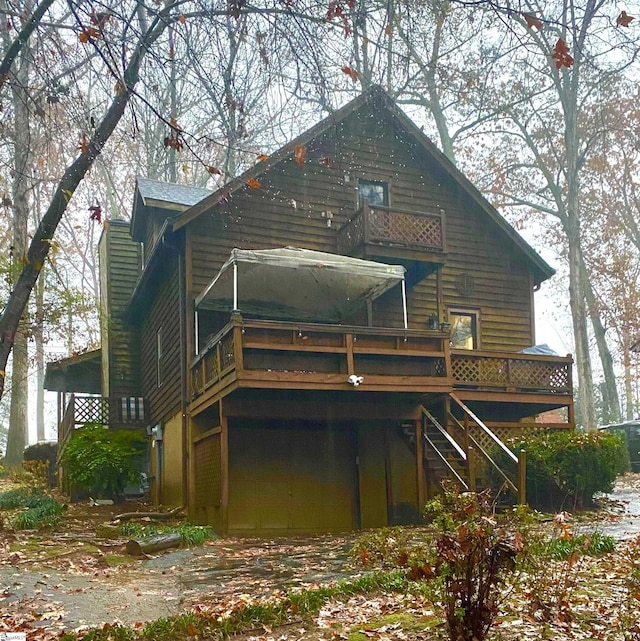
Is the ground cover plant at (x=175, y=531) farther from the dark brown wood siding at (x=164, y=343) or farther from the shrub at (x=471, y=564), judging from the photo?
the shrub at (x=471, y=564)

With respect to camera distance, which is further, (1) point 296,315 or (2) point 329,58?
(1) point 296,315

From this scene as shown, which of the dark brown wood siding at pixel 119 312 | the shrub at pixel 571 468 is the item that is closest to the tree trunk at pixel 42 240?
the shrub at pixel 571 468

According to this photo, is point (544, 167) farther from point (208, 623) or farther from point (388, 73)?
point (208, 623)

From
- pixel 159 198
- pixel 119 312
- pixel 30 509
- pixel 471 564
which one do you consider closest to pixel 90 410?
pixel 119 312

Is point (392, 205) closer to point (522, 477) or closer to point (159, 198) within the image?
point (159, 198)

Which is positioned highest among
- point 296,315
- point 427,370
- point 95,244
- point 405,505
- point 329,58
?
point 95,244

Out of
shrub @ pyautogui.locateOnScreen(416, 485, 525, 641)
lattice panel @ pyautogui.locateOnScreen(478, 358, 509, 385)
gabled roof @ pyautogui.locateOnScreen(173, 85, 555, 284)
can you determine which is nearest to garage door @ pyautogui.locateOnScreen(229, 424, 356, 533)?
lattice panel @ pyautogui.locateOnScreen(478, 358, 509, 385)

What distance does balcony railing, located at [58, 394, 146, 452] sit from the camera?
2192cm

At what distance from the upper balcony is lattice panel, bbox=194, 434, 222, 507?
571 centimetres

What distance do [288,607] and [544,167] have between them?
1214 inches

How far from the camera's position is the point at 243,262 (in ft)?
49.8

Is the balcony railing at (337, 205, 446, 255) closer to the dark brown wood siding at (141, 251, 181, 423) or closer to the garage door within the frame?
the dark brown wood siding at (141, 251, 181, 423)

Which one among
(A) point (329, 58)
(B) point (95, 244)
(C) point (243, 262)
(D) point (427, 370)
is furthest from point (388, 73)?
(B) point (95, 244)

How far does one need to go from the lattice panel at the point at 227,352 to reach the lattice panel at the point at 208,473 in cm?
175
